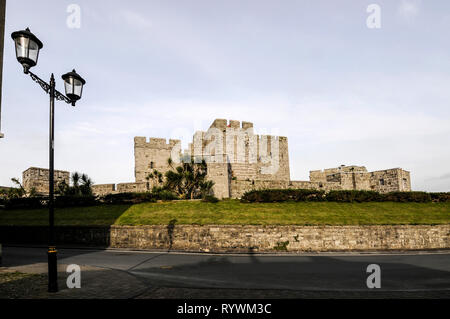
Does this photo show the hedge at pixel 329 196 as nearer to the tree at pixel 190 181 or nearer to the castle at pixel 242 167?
the castle at pixel 242 167

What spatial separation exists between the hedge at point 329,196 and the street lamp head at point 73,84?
16.0 m

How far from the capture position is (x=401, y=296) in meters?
6.55

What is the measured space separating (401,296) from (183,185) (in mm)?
22211

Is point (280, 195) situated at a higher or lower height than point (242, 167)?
lower

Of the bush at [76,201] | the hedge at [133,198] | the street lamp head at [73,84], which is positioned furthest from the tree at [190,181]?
the street lamp head at [73,84]

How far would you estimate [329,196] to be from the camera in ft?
74.6

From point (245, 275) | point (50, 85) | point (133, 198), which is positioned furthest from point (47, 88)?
point (133, 198)

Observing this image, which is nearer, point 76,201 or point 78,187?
point 76,201

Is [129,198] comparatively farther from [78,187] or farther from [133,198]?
[78,187]

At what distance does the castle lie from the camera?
27186 mm

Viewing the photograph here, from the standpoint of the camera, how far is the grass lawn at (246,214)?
17094 millimetres

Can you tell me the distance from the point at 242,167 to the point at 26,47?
78.0 ft

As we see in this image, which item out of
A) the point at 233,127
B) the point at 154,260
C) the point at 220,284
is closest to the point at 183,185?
the point at 233,127

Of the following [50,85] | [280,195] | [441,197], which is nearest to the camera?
[50,85]
